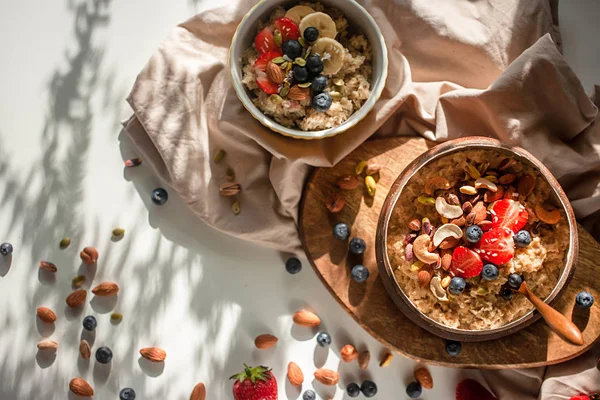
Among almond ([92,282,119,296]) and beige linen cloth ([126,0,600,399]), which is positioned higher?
beige linen cloth ([126,0,600,399])

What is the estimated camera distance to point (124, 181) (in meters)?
1.79

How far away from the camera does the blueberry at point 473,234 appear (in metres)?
1.54

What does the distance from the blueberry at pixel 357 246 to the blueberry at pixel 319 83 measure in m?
0.40

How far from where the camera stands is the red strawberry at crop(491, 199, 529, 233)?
5.14 feet

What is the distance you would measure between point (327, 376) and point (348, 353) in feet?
0.28

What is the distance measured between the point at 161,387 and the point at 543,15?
1457 millimetres

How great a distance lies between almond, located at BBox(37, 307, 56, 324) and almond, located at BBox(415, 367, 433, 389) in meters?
1.02

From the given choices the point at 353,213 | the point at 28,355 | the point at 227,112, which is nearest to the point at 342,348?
the point at 353,213

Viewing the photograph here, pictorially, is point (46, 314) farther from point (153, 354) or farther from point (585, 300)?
point (585, 300)

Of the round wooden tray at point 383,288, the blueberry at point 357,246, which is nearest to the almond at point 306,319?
the round wooden tray at point 383,288

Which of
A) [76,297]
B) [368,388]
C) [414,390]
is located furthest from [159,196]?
[414,390]

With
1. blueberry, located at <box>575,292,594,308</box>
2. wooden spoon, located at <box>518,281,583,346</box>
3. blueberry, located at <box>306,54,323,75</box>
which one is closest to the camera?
wooden spoon, located at <box>518,281,583,346</box>

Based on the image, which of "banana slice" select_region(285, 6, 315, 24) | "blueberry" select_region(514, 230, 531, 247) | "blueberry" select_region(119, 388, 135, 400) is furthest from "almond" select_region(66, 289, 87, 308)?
"blueberry" select_region(514, 230, 531, 247)

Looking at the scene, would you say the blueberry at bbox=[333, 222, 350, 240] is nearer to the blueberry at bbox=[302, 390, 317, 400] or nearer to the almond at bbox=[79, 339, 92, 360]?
the blueberry at bbox=[302, 390, 317, 400]
